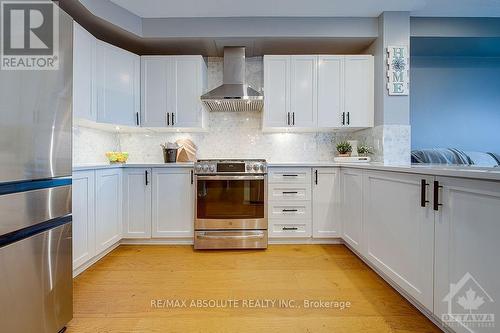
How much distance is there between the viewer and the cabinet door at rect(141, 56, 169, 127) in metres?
2.89

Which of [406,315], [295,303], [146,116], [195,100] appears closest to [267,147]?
[195,100]

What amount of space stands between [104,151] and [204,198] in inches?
59.3

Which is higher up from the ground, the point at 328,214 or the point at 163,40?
the point at 163,40

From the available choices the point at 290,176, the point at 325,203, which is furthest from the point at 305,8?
the point at 325,203

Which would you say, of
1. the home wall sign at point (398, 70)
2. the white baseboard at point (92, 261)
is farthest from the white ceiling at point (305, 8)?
the white baseboard at point (92, 261)

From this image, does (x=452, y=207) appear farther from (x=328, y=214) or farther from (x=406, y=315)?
(x=328, y=214)

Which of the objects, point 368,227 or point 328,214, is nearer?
point 368,227

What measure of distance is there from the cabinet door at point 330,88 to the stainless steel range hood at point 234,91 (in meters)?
0.75

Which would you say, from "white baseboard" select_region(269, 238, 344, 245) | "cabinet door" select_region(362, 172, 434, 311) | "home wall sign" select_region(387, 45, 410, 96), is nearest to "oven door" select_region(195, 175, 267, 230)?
"white baseboard" select_region(269, 238, 344, 245)

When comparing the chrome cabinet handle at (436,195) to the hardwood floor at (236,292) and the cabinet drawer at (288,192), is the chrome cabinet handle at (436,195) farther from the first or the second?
the cabinet drawer at (288,192)

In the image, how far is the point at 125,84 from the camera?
2766 millimetres

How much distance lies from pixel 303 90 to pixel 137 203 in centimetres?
232

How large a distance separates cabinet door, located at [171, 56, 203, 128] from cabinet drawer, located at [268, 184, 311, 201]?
3.93 feet

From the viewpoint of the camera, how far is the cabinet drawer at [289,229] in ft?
8.71
